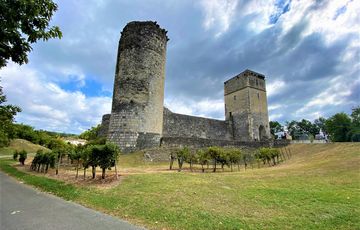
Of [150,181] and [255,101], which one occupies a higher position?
[255,101]

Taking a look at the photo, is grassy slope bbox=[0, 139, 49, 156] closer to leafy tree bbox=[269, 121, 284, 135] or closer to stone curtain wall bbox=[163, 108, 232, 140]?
stone curtain wall bbox=[163, 108, 232, 140]

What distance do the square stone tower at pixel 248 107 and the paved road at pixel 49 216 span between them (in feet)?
99.6

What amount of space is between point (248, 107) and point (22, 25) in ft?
111

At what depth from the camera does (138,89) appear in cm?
2073

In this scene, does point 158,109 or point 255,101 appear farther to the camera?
point 255,101

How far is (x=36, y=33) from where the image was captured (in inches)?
161

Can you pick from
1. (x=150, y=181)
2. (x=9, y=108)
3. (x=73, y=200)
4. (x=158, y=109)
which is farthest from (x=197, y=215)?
(x=158, y=109)

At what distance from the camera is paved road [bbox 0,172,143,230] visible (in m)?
4.97

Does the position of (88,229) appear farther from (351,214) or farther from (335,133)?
(335,133)

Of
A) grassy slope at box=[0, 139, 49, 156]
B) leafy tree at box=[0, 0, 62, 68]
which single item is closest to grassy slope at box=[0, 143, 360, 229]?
leafy tree at box=[0, 0, 62, 68]

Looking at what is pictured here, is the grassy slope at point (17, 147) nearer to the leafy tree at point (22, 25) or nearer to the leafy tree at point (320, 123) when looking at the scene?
the leafy tree at point (22, 25)

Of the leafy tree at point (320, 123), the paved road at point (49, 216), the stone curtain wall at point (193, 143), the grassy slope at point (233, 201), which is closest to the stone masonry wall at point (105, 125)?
the stone curtain wall at point (193, 143)

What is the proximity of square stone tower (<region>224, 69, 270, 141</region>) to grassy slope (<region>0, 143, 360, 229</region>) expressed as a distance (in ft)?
79.2

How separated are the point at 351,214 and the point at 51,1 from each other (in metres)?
9.05
